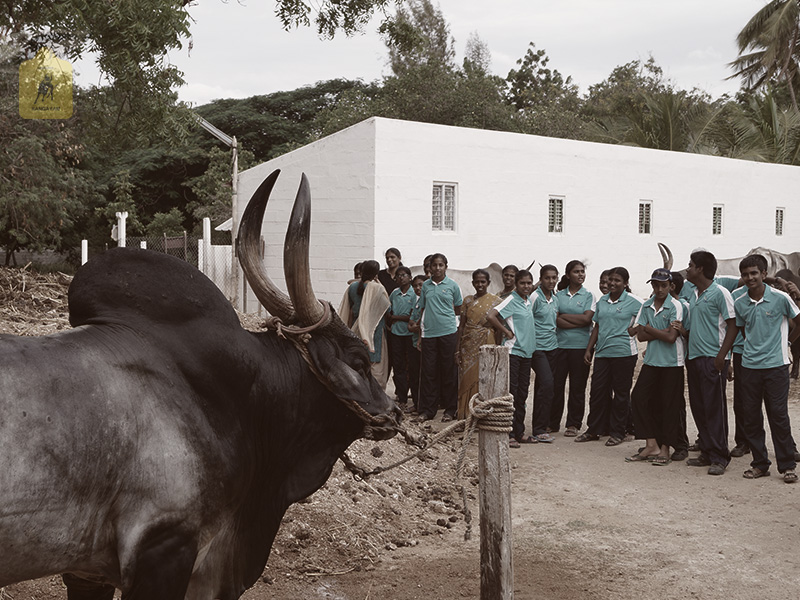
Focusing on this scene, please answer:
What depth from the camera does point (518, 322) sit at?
8.49m

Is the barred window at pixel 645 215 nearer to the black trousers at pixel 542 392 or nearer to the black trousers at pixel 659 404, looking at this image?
the black trousers at pixel 542 392

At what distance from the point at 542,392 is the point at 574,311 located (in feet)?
3.14

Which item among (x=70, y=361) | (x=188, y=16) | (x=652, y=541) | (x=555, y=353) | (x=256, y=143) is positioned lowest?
(x=652, y=541)

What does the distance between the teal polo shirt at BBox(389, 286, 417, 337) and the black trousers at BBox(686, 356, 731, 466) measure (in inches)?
136

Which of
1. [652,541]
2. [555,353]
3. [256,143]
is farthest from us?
[256,143]

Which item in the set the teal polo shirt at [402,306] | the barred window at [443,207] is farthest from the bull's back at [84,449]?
the barred window at [443,207]

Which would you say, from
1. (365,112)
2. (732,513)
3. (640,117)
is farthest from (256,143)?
(732,513)

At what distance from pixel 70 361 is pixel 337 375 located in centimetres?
98

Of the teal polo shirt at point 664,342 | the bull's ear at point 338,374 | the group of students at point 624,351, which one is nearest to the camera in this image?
the bull's ear at point 338,374

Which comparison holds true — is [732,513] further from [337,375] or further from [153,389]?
[153,389]

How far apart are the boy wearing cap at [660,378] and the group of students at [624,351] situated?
0.03 ft

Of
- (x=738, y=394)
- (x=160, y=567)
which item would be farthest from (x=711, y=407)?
(x=160, y=567)

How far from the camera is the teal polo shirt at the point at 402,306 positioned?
995 centimetres

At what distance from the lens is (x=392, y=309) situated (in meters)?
10.1
